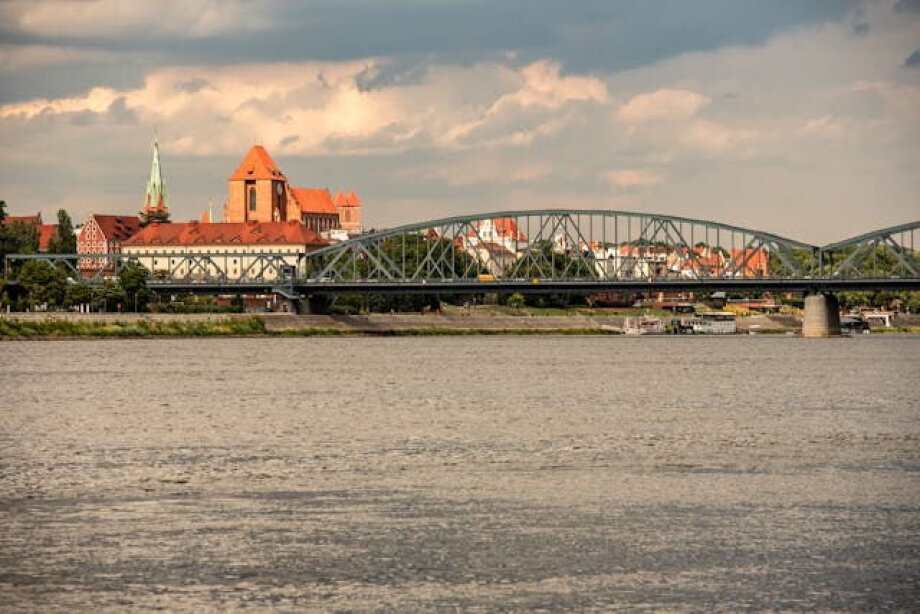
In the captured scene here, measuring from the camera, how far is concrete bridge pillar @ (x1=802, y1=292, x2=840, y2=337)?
5694 inches

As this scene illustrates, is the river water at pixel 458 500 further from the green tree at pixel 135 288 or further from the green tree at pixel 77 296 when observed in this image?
the green tree at pixel 135 288

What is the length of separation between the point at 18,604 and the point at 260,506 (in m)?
7.26

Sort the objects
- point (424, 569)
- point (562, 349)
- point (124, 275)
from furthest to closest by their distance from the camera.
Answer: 1. point (124, 275)
2. point (562, 349)
3. point (424, 569)

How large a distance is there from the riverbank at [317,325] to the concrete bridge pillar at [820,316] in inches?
896

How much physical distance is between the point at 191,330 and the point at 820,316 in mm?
52231

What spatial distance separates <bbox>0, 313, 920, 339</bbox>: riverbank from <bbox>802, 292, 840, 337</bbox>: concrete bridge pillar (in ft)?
74.7

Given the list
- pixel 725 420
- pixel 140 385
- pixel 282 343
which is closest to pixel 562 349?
pixel 282 343

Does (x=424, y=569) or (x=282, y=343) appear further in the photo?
(x=282, y=343)

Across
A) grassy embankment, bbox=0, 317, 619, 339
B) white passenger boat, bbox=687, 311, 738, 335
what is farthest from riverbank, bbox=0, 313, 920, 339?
white passenger boat, bbox=687, 311, 738, 335

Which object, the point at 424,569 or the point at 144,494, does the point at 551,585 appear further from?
the point at 144,494

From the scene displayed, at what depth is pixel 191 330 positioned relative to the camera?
128 meters

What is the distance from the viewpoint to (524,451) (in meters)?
35.2

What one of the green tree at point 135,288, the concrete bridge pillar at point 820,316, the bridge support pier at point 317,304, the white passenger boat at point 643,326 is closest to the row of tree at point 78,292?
the green tree at point 135,288

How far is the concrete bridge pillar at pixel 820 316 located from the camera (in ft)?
474
